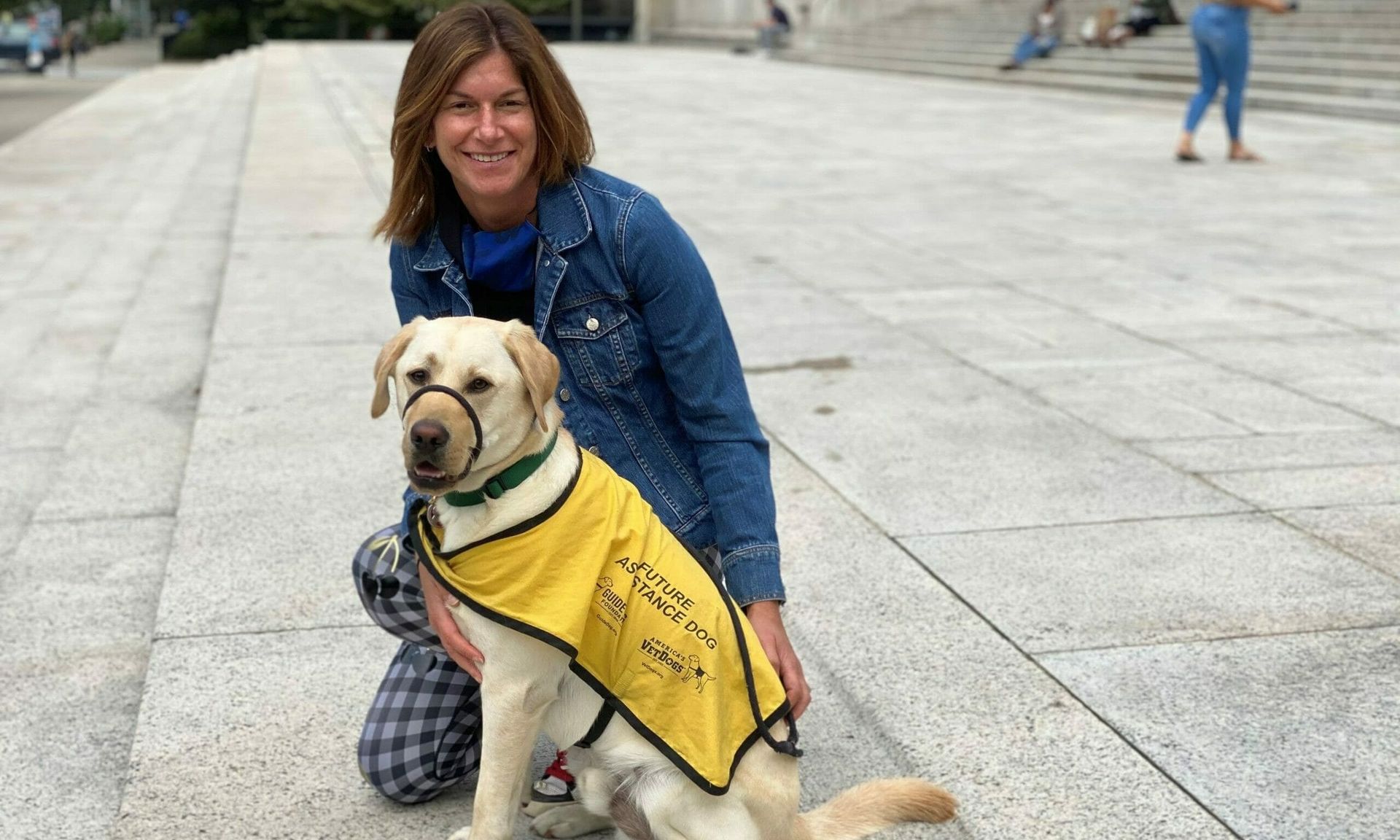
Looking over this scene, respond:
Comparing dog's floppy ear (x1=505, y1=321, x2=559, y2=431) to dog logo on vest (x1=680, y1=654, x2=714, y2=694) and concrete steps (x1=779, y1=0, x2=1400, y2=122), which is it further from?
concrete steps (x1=779, y1=0, x2=1400, y2=122)

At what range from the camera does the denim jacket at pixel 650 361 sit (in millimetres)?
2846

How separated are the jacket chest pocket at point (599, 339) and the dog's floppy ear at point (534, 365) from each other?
418 millimetres

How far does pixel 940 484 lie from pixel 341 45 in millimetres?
42069

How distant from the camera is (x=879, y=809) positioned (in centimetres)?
272

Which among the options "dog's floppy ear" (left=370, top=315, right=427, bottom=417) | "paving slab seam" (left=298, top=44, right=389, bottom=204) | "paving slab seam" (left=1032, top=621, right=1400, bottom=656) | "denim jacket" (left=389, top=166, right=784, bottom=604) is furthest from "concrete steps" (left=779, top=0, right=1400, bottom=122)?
"dog's floppy ear" (left=370, top=315, right=427, bottom=417)

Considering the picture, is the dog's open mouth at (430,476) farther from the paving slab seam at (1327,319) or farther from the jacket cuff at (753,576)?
the paving slab seam at (1327,319)

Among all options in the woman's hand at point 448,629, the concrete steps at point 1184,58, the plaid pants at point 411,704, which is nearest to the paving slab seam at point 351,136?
the plaid pants at point 411,704

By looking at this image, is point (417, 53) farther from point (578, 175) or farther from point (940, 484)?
point (940, 484)

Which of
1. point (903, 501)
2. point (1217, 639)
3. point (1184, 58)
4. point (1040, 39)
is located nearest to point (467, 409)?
point (1217, 639)

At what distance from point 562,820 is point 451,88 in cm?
152

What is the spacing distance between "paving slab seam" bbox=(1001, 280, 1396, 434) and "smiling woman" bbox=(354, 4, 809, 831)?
3.09 metres

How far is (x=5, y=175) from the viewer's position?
17.1m

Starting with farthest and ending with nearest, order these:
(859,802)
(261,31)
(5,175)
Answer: (261,31) → (5,175) → (859,802)

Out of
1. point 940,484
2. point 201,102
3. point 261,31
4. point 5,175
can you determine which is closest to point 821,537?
point 940,484
